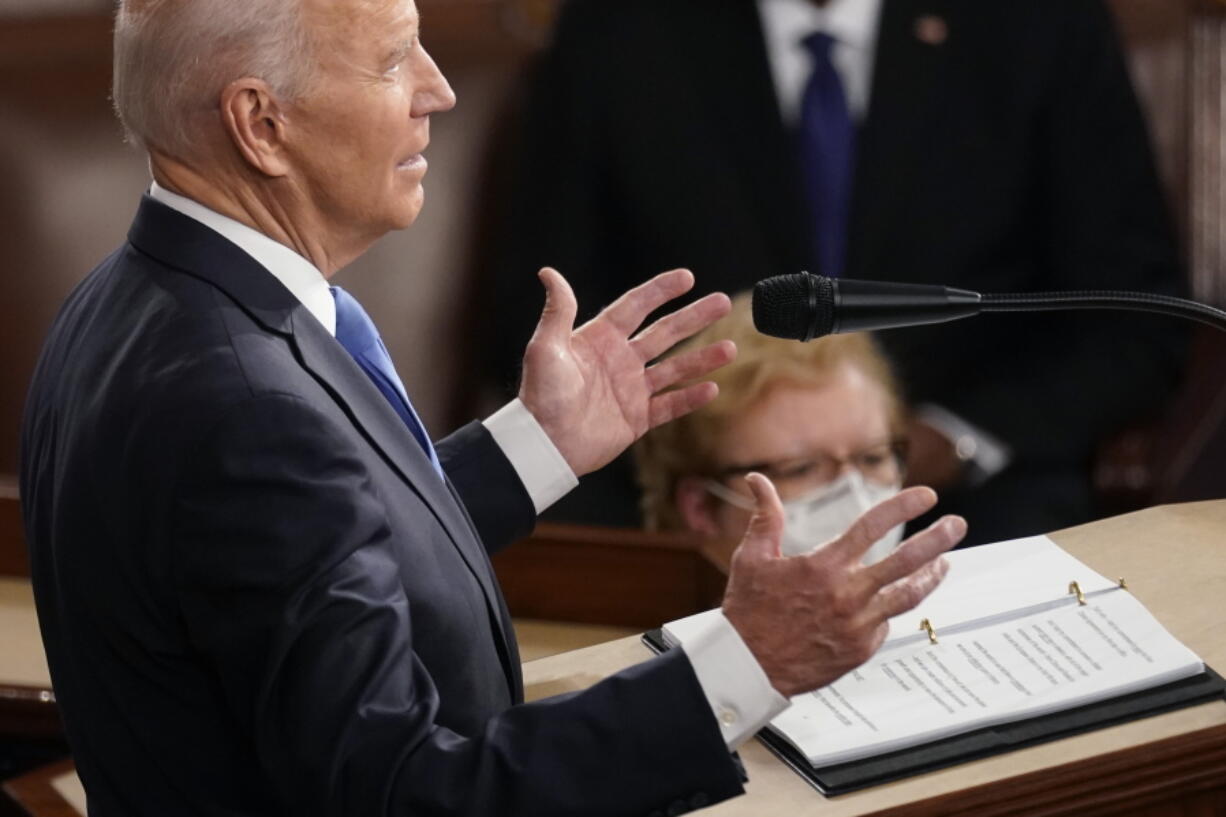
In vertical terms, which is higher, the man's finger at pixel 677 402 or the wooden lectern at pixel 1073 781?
the man's finger at pixel 677 402

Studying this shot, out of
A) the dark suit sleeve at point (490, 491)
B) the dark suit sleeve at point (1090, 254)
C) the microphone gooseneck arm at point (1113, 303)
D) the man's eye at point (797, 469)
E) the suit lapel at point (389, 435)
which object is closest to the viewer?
the suit lapel at point (389, 435)

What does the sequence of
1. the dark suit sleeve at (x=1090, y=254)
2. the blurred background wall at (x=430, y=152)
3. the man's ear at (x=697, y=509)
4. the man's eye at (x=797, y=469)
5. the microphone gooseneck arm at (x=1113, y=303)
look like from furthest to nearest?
1. the blurred background wall at (x=430, y=152)
2. the dark suit sleeve at (x=1090, y=254)
3. the man's ear at (x=697, y=509)
4. the man's eye at (x=797, y=469)
5. the microphone gooseneck arm at (x=1113, y=303)

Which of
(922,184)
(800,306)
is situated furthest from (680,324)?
(922,184)

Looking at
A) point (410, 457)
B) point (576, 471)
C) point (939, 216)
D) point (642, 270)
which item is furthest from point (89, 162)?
point (410, 457)

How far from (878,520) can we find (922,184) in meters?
1.54

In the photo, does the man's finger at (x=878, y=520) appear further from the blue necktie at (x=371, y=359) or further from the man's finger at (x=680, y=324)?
Result: the man's finger at (x=680, y=324)

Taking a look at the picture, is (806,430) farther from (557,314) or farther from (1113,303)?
(1113,303)

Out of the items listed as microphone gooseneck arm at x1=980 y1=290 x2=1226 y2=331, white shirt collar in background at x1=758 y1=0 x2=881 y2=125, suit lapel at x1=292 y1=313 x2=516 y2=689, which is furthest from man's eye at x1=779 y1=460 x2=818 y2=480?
suit lapel at x1=292 y1=313 x2=516 y2=689

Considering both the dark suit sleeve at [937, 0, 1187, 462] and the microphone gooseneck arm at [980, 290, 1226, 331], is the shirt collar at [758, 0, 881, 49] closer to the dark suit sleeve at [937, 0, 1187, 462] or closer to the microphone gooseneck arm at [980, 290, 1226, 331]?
the dark suit sleeve at [937, 0, 1187, 462]

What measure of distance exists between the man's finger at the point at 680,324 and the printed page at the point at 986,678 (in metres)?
0.37

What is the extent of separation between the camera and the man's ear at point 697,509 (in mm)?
2195

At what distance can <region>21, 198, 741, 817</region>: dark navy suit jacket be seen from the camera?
100 centimetres

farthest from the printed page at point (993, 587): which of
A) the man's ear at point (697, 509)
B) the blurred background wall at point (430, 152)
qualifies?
the blurred background wall at point (430, 152)

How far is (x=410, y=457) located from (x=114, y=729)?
0.79ft
